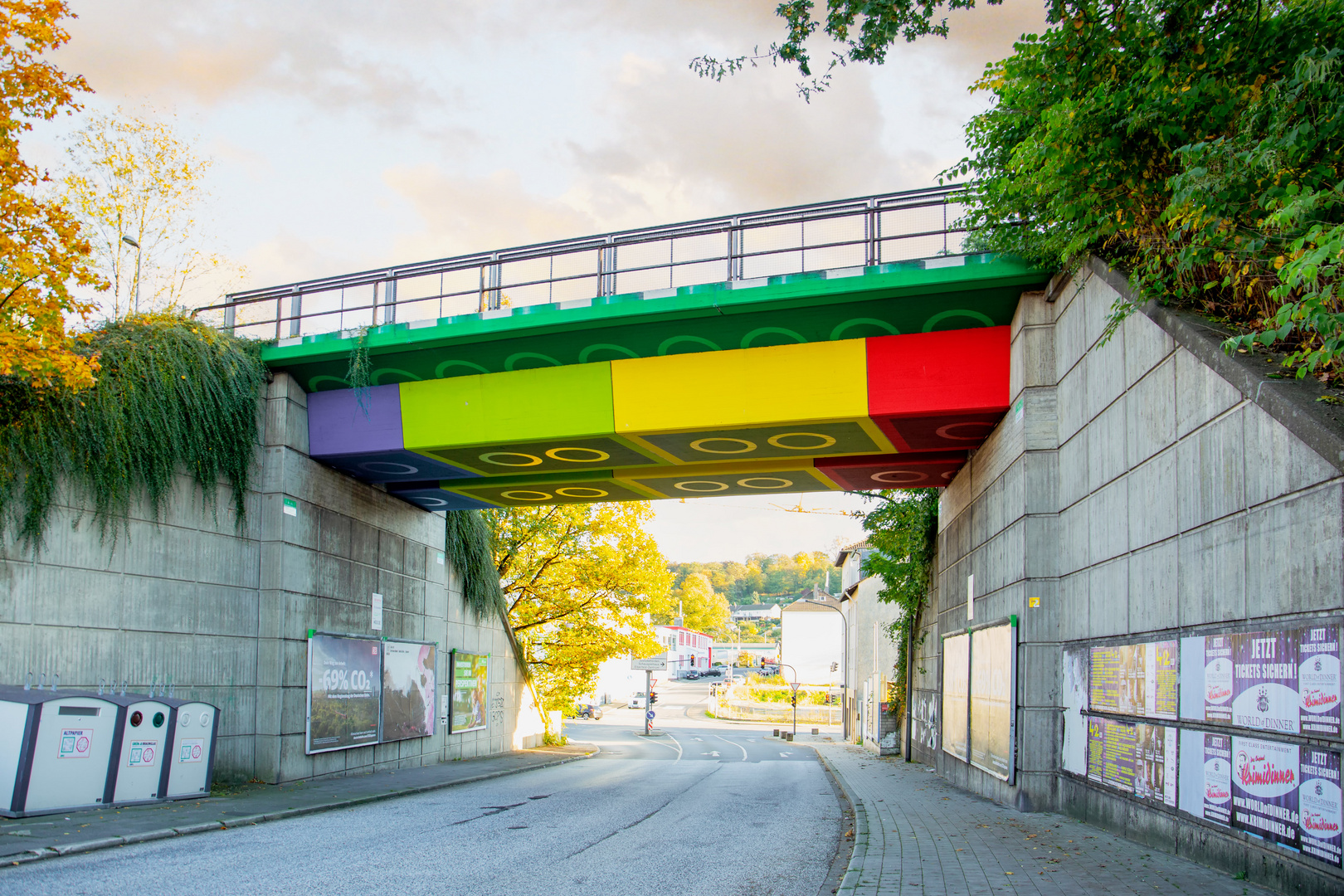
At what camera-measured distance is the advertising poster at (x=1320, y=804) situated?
249 inches

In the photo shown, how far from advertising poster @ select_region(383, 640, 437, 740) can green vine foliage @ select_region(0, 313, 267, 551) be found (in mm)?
5490

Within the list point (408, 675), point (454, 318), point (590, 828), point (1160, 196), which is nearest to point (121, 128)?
point (454, 318)

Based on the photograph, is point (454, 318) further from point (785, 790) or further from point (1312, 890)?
point (1312, 890)

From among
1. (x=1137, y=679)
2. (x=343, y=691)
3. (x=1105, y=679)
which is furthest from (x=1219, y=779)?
(x=343, y=691)

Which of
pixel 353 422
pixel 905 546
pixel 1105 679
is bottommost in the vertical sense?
pixel 1105 679

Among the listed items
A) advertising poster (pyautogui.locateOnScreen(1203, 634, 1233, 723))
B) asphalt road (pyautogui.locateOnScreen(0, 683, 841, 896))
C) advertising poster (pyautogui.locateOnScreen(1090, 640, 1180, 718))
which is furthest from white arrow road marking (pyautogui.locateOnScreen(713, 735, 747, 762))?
advertising poster (pyautogui.locateOnScreen(1203, 634, 1233, 723))

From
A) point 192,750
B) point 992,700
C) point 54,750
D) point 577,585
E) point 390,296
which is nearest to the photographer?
point 54,750

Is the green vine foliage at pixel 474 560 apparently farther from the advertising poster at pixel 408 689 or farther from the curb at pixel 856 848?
the curb at pixel 856 848

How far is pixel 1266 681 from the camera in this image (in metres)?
7.23

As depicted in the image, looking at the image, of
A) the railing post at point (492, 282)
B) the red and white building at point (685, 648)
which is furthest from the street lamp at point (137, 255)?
the red and white building at point (685, 648)

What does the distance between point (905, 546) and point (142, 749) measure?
17.3 m

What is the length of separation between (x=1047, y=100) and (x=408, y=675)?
1712 cm

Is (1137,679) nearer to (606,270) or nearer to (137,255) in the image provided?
(606,270)

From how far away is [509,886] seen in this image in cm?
828
